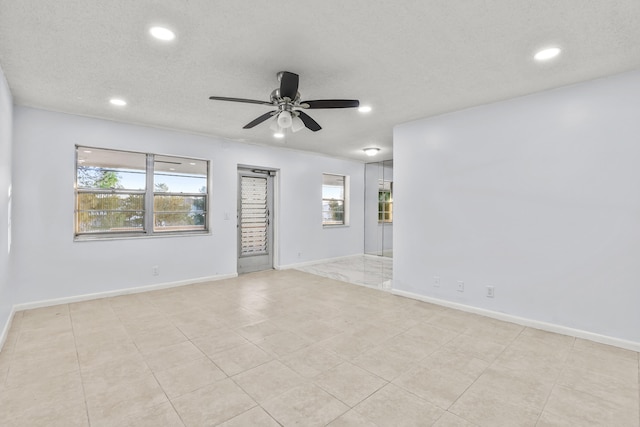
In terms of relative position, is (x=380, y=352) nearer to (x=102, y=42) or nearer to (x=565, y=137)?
(x=565, y=137)

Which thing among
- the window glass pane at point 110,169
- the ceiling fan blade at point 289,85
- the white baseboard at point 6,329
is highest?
the ceiling fan blade at point 289,85

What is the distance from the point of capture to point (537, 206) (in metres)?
3.23

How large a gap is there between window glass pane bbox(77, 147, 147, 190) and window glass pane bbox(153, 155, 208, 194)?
211 millimetres

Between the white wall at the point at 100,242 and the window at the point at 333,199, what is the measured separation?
3.80 ft

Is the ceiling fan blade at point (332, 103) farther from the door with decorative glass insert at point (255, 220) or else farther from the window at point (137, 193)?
the door with decorative glass insert at point (255, 220)

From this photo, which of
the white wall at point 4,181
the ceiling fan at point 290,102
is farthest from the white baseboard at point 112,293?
the ceiling fan at point 290,102

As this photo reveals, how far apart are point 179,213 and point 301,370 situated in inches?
147

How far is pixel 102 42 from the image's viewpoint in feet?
7.67

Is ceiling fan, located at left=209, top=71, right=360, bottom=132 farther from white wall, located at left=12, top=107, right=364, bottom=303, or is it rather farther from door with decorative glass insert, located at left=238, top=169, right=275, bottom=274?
door with decorative glass insert, located at left=238, top=169, right=275, bottom=274

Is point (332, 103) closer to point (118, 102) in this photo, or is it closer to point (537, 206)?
point (537, 206)

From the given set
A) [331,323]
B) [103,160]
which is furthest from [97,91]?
[331,323]

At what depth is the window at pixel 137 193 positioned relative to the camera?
4.25 meters

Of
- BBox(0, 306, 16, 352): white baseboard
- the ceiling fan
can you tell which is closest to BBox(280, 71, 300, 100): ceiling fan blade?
the ceiling fan

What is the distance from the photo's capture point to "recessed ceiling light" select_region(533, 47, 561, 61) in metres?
2.37
